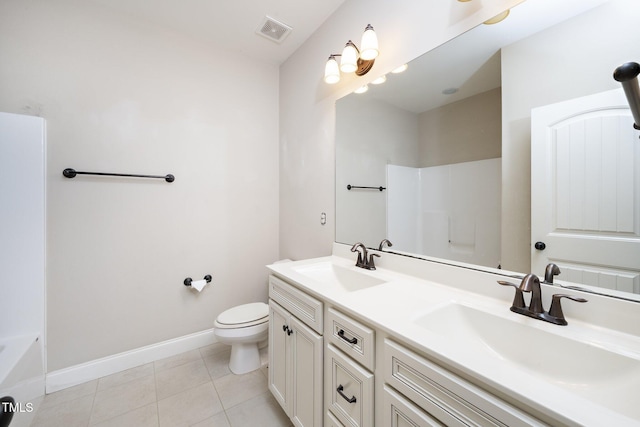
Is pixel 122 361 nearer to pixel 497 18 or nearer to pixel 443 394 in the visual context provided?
pixel 443 394

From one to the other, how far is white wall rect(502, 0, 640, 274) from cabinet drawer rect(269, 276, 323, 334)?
0.80 metres

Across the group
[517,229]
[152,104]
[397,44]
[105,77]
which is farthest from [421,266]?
[105,77]

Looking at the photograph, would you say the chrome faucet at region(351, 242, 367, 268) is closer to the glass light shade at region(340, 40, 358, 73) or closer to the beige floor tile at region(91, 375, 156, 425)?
the glass light shade at region(340, 40, 358, 73)

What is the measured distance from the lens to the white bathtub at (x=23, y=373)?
1.20 meters

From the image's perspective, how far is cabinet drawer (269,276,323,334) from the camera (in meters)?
1.09

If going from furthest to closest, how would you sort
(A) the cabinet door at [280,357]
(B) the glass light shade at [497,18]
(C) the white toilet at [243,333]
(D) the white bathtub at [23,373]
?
(C) the white toilet at [243,333] → (A) the cabinet door at [280,357] → (D) the white bathtub at [23,373] → (B) the glass light shade at [497,18]

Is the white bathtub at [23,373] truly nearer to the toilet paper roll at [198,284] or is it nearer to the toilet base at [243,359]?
the toilet paper roll at [198,284]

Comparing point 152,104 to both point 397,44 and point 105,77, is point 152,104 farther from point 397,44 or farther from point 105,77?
point 397,44

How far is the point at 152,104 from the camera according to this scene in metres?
1.93

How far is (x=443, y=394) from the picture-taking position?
0.63m

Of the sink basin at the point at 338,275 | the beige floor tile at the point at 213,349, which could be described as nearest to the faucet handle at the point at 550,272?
the sink basin at the point at 338,275

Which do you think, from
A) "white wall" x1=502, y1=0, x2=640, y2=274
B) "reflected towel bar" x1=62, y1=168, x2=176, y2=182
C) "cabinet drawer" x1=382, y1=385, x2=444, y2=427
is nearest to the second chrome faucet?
"white wall" x1=502, y1=0, x2=640, y2=274

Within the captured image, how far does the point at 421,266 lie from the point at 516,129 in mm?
708

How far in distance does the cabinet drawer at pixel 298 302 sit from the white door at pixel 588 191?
34.1 inches
